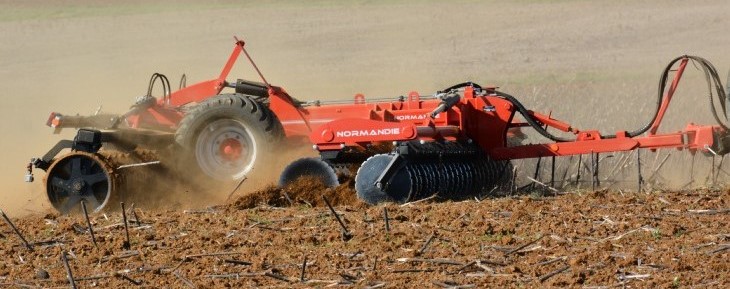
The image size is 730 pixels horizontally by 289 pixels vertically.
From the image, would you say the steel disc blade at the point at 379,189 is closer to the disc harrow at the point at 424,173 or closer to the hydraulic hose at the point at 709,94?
the disc harrow at the point at 424,173

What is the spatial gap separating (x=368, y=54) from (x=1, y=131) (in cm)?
1188

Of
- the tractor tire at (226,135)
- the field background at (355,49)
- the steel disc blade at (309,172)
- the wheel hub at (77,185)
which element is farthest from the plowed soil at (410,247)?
the field background at (355,49)

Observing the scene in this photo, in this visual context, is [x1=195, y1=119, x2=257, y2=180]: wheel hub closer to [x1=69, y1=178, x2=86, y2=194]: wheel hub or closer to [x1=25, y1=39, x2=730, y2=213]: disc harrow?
[x1=25, y1=39, x2=730, y2=213]: disc harrow

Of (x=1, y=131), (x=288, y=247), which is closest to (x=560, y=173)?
(x=288, y=247)

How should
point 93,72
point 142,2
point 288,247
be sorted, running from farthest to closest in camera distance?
point 142,2, point 93,72, point 288,247

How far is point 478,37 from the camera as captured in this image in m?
35.7

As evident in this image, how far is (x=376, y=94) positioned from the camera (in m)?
25.9

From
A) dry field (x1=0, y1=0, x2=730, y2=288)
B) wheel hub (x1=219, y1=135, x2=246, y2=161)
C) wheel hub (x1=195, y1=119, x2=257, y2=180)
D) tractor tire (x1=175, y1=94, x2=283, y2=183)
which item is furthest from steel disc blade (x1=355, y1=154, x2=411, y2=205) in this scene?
wheel hub (x1=219, y1=135, x2=246, y2=161)

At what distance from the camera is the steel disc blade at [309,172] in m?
11.8

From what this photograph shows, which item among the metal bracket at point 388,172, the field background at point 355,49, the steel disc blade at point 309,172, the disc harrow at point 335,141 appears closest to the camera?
the metal bracket at point 388,172

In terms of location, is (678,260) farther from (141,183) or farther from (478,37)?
(478,37)

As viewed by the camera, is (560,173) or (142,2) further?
(142,2)

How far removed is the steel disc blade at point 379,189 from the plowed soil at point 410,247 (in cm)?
102

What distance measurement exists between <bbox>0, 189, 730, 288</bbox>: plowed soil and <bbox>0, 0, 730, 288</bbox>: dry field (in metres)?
0.02
